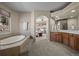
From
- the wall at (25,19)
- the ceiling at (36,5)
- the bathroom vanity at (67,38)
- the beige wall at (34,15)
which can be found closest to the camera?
the bathroom vanity at (67,38)

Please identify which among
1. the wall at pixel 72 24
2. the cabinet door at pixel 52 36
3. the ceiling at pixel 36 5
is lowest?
Result: the cabinet door at pixel 52 36

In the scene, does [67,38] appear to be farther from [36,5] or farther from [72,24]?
[36,5]

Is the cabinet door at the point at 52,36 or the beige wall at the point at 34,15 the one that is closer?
the cabinet door at the point at 52,36

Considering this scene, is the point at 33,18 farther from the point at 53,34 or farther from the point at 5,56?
the point at 5,56

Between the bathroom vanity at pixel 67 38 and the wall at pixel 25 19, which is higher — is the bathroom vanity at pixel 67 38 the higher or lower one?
the lower one

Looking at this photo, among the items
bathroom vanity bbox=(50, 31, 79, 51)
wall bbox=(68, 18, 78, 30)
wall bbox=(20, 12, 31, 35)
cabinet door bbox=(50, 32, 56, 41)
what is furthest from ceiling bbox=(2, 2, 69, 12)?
cabinet door bbox=(50, 32, 56, 41)

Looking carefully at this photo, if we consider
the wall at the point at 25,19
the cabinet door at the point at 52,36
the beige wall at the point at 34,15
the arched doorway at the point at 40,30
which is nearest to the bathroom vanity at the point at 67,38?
the cabinet door at the point at 52,36

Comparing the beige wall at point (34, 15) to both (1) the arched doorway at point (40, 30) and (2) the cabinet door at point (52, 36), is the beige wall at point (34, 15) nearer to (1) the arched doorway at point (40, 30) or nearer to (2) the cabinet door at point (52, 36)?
(1) the arched doorway at point (40, 30)

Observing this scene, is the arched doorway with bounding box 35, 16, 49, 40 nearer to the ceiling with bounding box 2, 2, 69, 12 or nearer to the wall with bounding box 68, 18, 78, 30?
the wall with bounding box 68, 18, 78, 30

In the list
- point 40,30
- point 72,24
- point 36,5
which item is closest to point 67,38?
point 72,24

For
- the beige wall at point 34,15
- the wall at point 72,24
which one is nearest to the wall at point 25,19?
the beige wall at point 34,15

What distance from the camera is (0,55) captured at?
83.1 inches

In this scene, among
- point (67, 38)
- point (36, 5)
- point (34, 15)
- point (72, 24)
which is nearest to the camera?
point (67, 38)

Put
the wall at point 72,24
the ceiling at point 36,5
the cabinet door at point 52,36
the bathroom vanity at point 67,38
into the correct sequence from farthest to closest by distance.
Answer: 1. the cabinet door at point 52,36
2. the wall at point 72,24
3. the ceiling at point 36,5
4. the bathroom vanity at point 67,38
